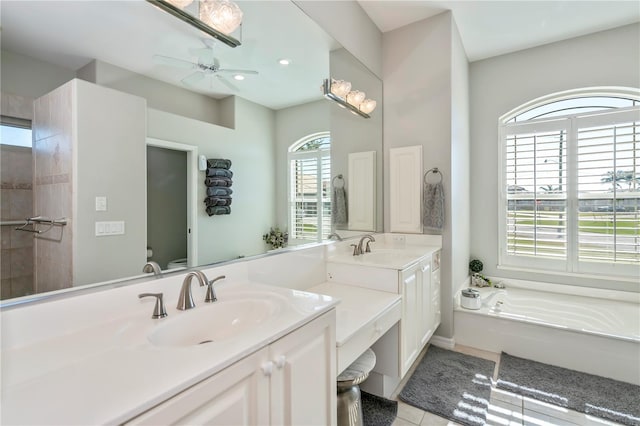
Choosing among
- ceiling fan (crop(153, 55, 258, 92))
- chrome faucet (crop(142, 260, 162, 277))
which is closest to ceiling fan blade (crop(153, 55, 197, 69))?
ceiling fan (crop(153, 55, 258, 92))

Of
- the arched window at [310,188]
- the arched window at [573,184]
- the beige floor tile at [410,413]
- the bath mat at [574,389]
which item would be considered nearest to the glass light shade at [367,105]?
the arched window at [310,188]

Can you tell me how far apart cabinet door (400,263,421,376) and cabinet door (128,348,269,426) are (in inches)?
49.9

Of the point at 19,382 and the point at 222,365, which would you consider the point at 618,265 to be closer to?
the point at 222,365

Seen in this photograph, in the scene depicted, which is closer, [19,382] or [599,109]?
[19,382]

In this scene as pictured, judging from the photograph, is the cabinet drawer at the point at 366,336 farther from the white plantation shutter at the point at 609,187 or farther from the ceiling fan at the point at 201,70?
the white plantation shutter at the point at 609,187

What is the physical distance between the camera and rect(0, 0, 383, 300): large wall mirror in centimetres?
90

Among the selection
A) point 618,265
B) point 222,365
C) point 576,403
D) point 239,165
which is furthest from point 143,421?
point 618,265

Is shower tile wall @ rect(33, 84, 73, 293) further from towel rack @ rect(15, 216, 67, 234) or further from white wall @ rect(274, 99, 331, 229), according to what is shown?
white wall @ rect(274, 99, 331, 229)

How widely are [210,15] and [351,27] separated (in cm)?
157

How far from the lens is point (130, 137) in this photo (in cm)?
111

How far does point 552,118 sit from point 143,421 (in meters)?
4.26

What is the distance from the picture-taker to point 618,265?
298cm

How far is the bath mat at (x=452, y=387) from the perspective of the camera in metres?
1.91

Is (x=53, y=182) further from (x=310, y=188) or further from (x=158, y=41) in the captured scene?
(x=310, y=188)
